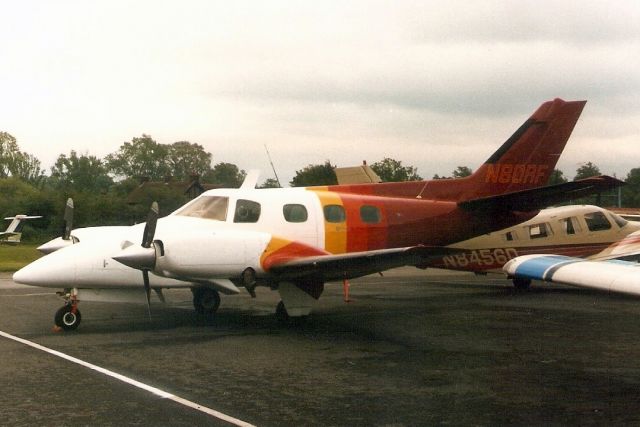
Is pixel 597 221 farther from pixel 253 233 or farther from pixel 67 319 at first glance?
pixel 67 319

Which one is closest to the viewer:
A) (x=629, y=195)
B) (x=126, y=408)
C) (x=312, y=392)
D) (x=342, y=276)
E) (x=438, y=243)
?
(x=126, y=408)

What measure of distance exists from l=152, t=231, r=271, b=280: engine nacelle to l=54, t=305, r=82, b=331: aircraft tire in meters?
1.73

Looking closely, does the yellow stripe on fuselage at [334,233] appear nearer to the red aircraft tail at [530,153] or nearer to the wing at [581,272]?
the red aircraft tail at [530,153]

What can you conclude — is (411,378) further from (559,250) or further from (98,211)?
(98,211)

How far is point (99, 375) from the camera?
8.53m

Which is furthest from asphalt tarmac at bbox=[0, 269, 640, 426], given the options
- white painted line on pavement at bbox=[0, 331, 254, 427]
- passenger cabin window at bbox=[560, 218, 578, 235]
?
passenger cabin window at bbox=[560, 218, 578, 235]

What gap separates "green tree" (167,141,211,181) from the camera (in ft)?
277

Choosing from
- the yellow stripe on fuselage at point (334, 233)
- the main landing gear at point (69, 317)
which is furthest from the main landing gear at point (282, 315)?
the main landing gear at point (69, 317)

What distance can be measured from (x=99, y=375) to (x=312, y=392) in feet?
8.88

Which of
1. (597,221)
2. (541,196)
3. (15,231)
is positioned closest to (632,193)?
(597,221)

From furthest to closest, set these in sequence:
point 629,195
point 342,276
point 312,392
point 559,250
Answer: point 629,195 → point 559,250 → point 342,276 → point 312,392

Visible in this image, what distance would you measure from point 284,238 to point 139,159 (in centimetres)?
8180

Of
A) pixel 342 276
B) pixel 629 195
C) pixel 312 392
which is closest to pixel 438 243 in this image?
pixel 342 276

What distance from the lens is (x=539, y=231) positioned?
1994 centimetres
